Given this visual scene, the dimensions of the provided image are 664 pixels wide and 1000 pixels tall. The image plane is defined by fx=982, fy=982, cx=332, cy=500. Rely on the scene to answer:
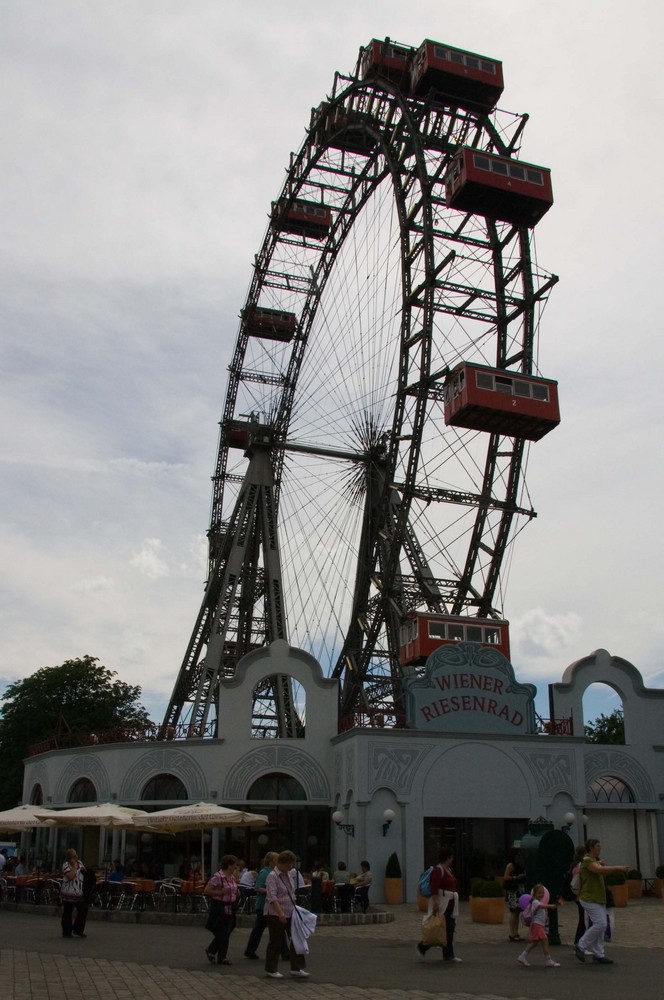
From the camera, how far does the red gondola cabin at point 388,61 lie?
3809 centimetres

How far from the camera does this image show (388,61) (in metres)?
38.2

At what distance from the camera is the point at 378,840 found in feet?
84.3

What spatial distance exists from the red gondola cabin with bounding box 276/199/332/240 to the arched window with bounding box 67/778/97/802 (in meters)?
25.7

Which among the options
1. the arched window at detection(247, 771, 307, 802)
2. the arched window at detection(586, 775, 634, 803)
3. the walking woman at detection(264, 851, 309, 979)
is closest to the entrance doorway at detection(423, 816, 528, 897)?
the arched window at detection(586, 775, 634, 803)

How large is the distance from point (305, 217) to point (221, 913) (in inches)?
1421

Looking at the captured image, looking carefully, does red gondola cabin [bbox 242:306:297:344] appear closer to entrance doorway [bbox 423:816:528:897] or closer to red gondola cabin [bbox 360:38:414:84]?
red gondola cabin [bbox 360:38:414:84]

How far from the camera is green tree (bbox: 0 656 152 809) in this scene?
2021 inches

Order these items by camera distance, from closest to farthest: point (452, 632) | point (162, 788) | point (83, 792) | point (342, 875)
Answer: point (342, 875) < point (162, 788) < point (83, 792) < point (452, 632)

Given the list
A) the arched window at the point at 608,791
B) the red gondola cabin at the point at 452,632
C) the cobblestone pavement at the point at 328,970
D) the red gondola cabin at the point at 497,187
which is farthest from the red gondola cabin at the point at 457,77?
the cobblestone pavement at the point at 328,970

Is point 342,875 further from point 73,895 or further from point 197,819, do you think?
point 73,895

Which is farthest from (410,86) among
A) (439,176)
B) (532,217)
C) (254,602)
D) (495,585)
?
(254,602)

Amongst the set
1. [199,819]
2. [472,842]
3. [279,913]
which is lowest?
[279,913]

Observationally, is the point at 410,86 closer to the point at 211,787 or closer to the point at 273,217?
the point at 273,217

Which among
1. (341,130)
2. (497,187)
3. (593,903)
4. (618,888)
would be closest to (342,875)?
(618,888)
